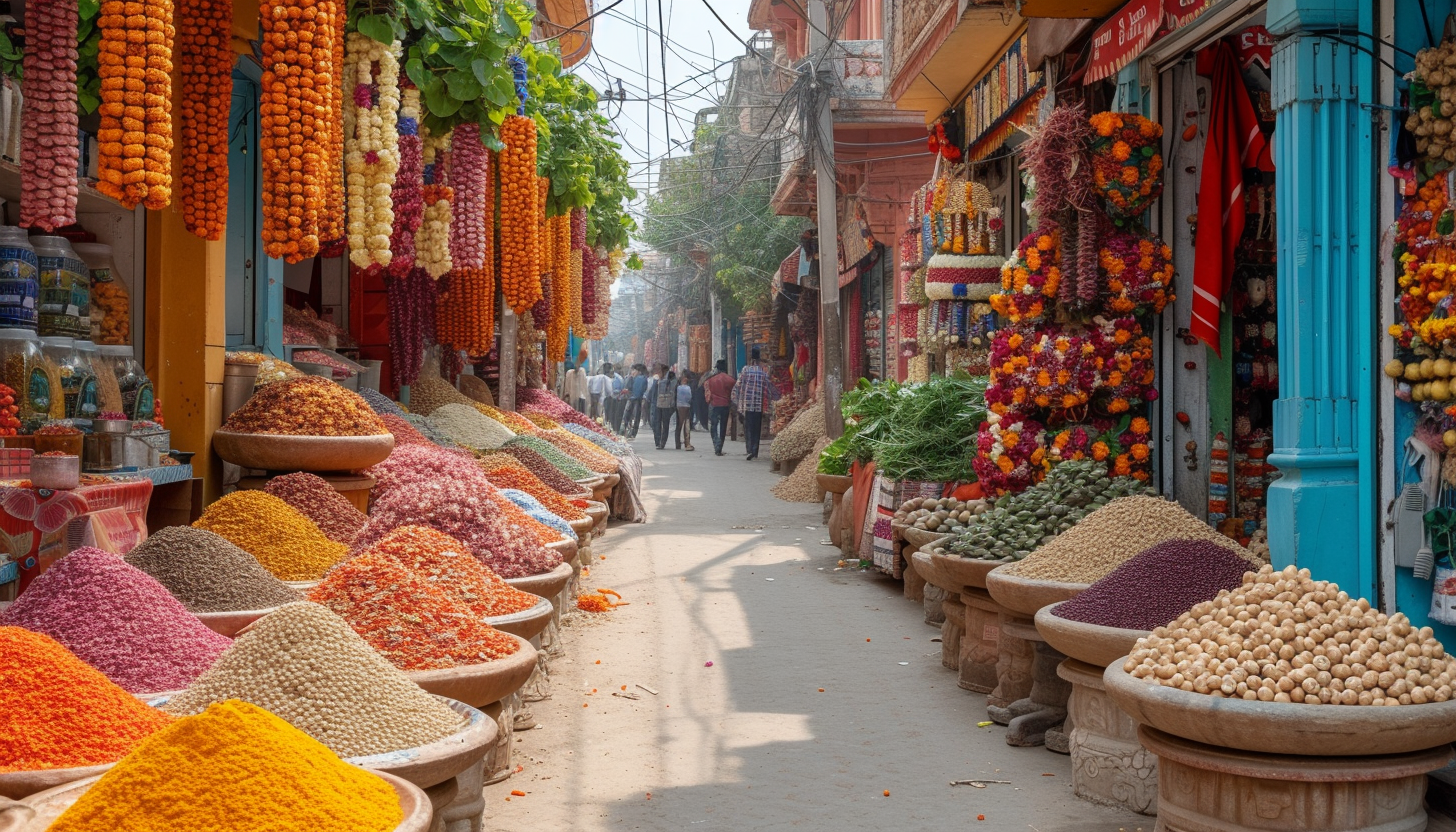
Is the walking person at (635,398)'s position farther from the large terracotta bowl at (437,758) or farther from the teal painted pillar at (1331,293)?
the large terracotta bowl at (437,758)

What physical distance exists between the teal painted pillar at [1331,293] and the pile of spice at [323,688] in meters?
2.96

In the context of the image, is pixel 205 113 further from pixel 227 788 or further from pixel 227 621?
pixel 227 788

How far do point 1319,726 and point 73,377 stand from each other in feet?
14.1

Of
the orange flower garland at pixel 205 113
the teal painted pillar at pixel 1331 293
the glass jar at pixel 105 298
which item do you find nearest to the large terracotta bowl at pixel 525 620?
the orange flower garland at pixel 205 113

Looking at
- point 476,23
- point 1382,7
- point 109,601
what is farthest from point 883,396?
point 109,601

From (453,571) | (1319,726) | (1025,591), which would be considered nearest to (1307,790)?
(1319,726)

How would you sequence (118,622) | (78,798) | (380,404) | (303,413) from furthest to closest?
(380,404) < (303,413) < (118,622) < (78,798)

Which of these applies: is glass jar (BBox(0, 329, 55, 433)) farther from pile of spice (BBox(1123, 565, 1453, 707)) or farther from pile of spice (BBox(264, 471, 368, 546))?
pile of spice (BBox(1123, 565, 1453, 707))

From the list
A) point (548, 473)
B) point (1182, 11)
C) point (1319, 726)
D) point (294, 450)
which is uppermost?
point (1182, 11)

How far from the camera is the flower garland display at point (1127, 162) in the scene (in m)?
5.86

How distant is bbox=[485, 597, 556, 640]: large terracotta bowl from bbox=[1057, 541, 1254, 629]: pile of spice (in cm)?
165

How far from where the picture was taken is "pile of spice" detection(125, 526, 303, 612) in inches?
140

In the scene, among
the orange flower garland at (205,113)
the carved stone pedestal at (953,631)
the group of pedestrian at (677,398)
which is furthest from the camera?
the group of pedestrian at (677,398)

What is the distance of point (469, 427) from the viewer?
30.9 feet
